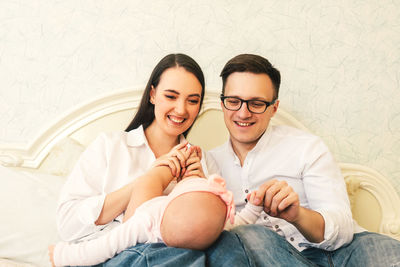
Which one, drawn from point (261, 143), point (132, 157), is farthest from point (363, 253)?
point (132, 157)

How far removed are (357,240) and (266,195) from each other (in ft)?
1.61

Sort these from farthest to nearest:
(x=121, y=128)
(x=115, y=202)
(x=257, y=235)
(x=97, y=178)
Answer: (x=121, y=128) → (x=97, y=178) → (x=115, y=202) → (x=257, y=235)

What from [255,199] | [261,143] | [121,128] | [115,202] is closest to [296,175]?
[261,143]

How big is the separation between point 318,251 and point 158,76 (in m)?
1.00

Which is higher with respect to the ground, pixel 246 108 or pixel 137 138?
pixel 246 108

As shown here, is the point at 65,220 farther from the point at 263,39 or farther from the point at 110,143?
the point at 263,39

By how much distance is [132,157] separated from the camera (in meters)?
1.53

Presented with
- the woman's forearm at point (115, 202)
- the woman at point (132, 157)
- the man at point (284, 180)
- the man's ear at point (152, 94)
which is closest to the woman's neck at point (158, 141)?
the woman at point (132, 157)

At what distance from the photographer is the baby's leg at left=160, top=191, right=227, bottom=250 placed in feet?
2.90

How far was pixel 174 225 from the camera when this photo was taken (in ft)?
2.97

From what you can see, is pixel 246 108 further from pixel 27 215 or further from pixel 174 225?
pixel 27 215

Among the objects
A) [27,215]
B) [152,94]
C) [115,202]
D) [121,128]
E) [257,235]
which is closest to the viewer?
[257,235]

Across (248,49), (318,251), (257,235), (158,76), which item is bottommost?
(318,251)

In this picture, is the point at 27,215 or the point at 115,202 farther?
the point at 27,215
